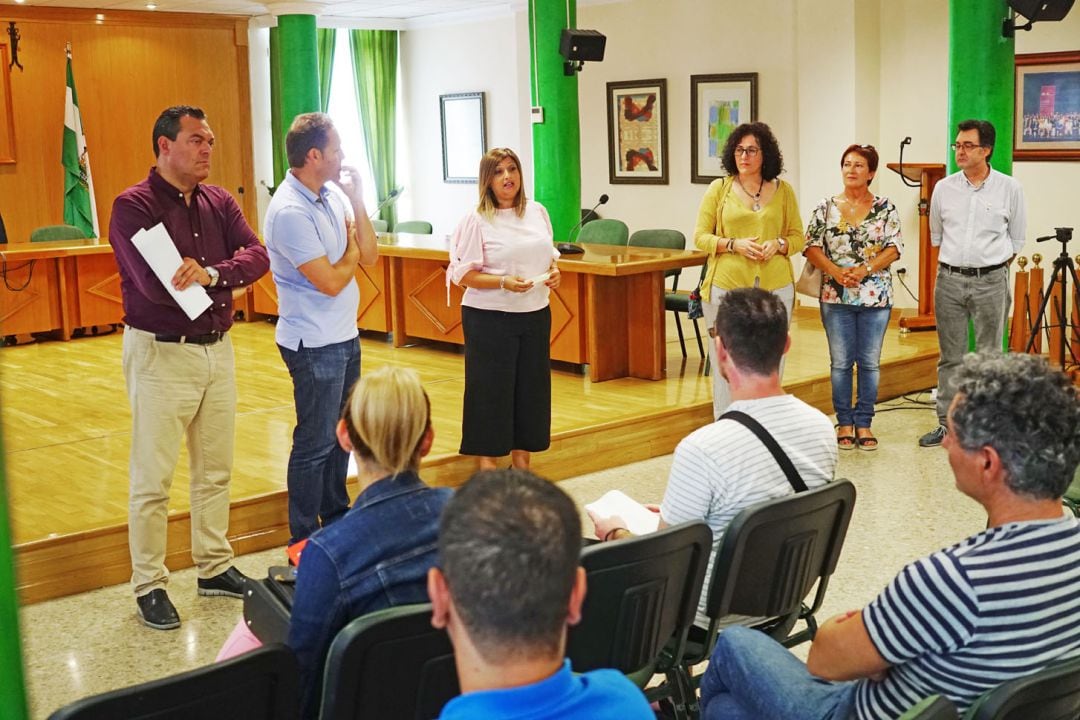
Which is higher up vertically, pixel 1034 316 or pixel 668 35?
pixel 668 35

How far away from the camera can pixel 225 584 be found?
176 inches

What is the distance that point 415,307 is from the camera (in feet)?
29.0

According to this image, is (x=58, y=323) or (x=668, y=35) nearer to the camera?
(x=58, y=323)

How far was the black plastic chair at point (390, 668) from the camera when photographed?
217 centimetres

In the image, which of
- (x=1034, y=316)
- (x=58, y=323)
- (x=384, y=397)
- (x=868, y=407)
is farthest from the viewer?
(x=58, y=323)

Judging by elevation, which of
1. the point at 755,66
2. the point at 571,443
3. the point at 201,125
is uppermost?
the point at 755,66

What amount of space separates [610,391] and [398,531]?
484cm

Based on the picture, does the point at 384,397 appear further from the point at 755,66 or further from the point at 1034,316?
the point at 755,66

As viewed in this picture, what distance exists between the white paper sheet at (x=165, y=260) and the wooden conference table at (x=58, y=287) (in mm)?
5575

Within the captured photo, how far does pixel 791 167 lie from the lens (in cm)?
1018

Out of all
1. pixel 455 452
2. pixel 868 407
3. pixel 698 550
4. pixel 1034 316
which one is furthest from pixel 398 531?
pixel 1034 316

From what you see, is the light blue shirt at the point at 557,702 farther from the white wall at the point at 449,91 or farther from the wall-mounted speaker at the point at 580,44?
the white wall at the point at 449,91

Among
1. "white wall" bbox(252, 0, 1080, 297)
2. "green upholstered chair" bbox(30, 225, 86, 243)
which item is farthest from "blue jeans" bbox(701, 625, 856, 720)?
"green upholstered chair" bbox(30, 225, 86, 243)

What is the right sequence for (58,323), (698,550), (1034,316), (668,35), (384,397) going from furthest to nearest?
(668,35) < (58,323) < (1034,316) < (698,550) < (384,397)
